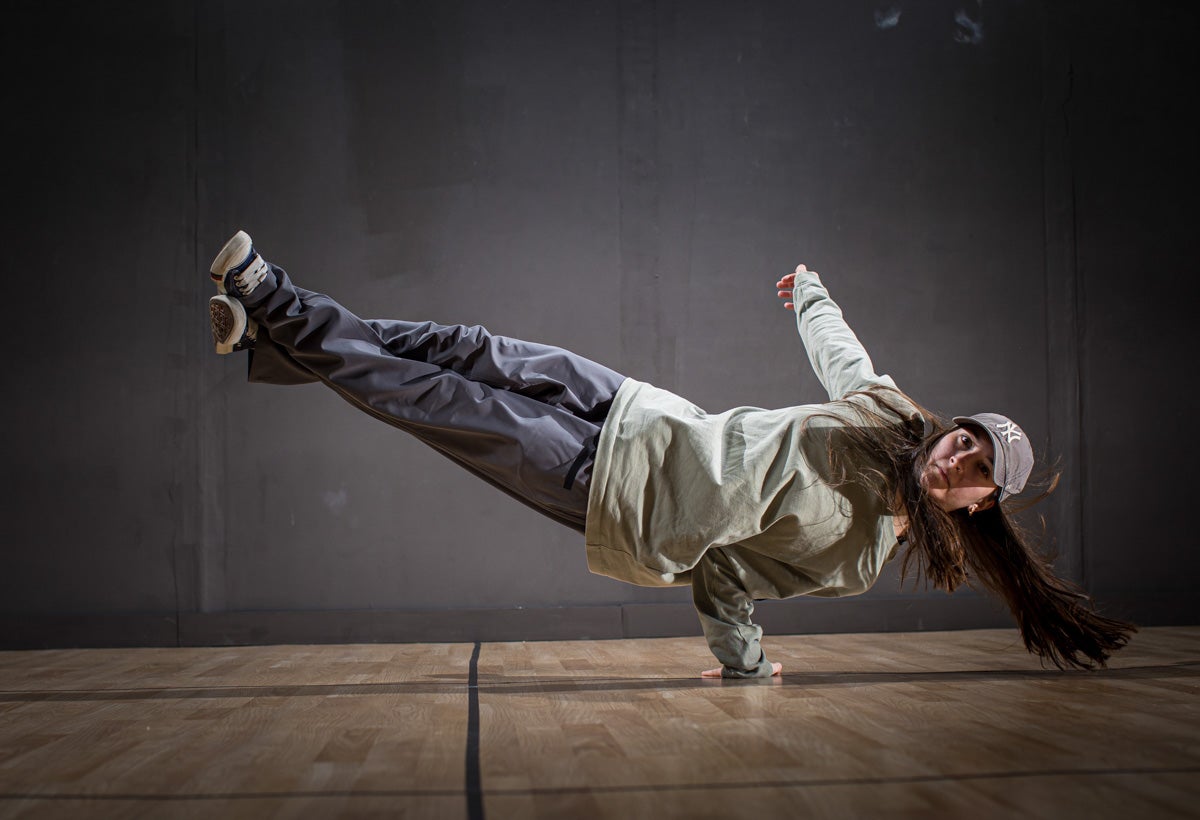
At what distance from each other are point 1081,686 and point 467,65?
294 centimetres

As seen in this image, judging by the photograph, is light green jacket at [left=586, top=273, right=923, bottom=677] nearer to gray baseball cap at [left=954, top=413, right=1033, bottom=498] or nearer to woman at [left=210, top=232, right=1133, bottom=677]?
woman at [left=210, top=232, right=1133, bottom=677]

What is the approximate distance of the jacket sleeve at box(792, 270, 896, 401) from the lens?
2.29m

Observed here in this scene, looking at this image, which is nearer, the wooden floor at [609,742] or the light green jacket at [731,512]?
Answer: the wooden floor at [609,742]

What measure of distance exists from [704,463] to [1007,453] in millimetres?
622

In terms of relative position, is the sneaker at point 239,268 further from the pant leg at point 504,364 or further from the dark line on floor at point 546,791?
the dark line on floor at point 546,791

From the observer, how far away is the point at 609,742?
141 cm

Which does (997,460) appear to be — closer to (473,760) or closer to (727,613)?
(727,613)

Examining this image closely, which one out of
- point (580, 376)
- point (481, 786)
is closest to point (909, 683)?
point (580, 376)

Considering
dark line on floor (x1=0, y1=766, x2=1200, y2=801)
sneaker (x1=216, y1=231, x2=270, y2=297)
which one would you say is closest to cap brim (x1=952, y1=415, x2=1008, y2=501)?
dark line on floor (x1=0, y1=766, x2=1200, y2=801)

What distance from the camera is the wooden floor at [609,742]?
108cm

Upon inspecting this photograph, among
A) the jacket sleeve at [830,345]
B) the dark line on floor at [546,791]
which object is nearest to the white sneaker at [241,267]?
the dark line on floor at [546,791]

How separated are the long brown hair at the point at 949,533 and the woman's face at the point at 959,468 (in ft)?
0.06

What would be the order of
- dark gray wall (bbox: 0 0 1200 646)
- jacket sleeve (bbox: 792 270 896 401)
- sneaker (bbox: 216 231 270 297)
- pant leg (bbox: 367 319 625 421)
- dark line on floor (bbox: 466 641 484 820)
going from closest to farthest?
1. dark line on floor (bbox: 466 641 484 820)
2. sneaker (bbox: 216 231 270 297)
3. pant leg (bbox: 367 319 625 421)
4. jacket sleeve (bbox: 792 270 896 401)
5. dark gray wall (bbox: 0 0 1200 646)

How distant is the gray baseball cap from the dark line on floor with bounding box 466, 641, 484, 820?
1.16 metres
